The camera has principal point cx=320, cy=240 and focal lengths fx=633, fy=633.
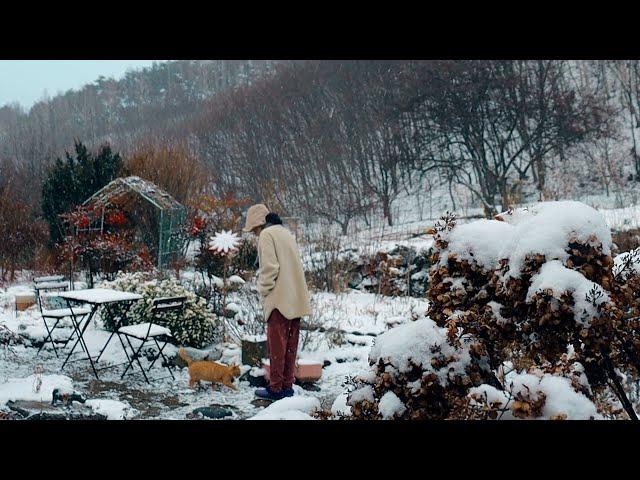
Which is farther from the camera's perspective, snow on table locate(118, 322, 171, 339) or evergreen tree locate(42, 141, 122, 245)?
evergreen tree locate(42, 141, 122, 245)

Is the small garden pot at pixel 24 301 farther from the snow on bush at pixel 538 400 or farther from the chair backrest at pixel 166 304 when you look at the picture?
the snow on bush at pixel 538 400

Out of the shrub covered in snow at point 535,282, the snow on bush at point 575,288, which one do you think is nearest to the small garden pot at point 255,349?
the shrub covered in snow at point 535,282

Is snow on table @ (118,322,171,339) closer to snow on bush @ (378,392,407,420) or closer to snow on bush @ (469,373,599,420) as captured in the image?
snow on bush @ (378,392,407,420)

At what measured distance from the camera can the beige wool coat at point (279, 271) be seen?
4.21 meters

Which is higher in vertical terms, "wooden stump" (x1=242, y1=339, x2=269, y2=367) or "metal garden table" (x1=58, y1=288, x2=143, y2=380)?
"metal garden table" (x1=58, y1=288, x2=143, y2=380)

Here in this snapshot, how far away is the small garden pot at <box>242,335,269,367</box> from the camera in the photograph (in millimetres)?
5039

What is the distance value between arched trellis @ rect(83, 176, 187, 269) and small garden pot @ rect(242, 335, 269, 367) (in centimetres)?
354

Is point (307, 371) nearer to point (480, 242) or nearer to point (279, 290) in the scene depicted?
point (279, 290)

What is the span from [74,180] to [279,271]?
5.85m

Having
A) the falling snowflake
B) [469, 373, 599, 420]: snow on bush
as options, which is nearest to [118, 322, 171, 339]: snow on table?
the falling snowflake
